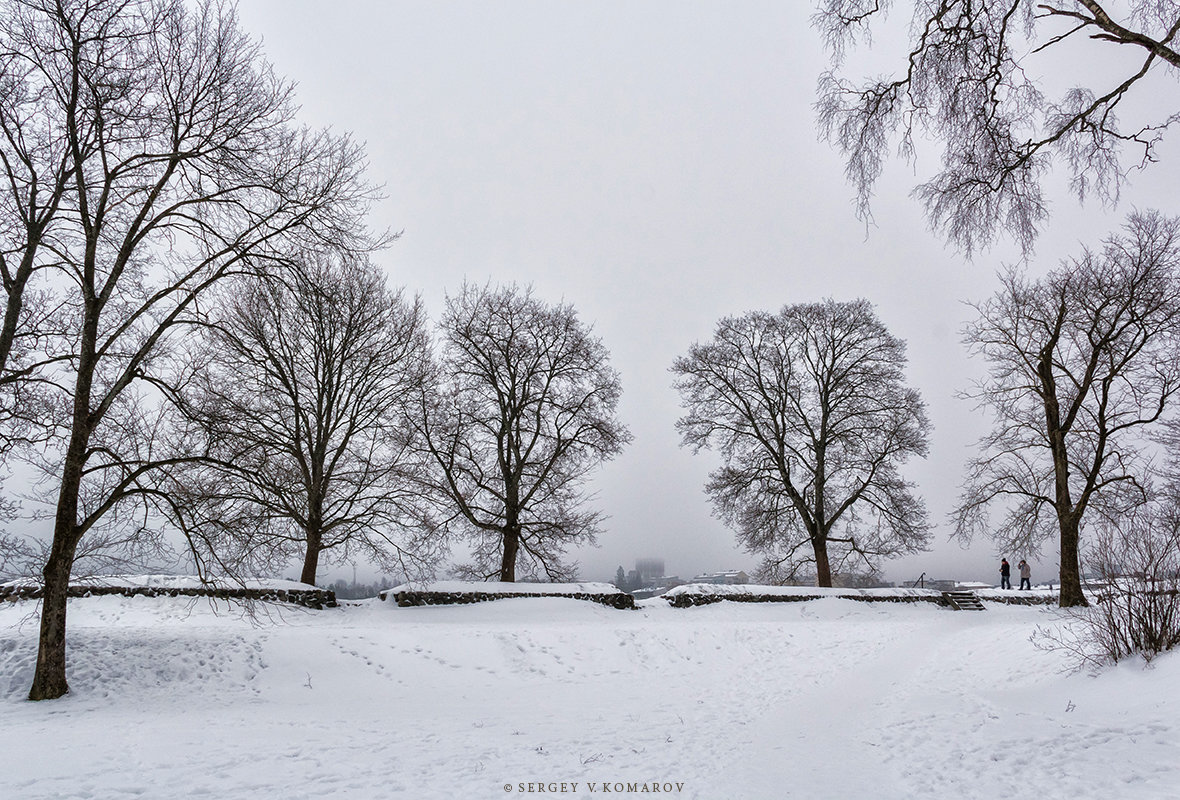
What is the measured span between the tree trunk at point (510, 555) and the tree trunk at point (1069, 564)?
53.9ft

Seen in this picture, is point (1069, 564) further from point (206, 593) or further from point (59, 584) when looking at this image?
point (59, 584)

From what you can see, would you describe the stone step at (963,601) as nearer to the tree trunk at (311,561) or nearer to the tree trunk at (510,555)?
the tree trunk at (510,555)

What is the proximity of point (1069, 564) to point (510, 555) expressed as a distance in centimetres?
1691

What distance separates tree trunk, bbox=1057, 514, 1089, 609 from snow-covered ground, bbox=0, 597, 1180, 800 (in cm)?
528

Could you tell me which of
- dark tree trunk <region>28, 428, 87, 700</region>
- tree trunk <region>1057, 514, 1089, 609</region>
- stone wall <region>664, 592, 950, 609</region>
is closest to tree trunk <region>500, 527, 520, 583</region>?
stone wall <region>664, 592, 950, 609</region>

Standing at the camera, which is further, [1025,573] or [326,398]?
[1025,573]

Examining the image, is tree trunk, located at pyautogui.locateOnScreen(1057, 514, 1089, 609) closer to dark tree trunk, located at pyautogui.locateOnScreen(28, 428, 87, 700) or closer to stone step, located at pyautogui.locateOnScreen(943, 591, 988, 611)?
stone step, located at pyautogui.locateOnScreen(943, 591, 988, 611)

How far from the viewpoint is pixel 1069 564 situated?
1780cm

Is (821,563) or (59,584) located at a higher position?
(59,584)

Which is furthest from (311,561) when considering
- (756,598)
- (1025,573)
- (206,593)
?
(1025,573)

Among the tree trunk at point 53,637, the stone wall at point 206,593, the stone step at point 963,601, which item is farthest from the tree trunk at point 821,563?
the tree trunk at point 53,637

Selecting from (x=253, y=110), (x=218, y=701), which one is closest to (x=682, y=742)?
(x=218, y=701)

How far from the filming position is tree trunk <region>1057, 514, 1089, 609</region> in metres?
17.7

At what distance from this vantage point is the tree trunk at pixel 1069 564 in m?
17.7
